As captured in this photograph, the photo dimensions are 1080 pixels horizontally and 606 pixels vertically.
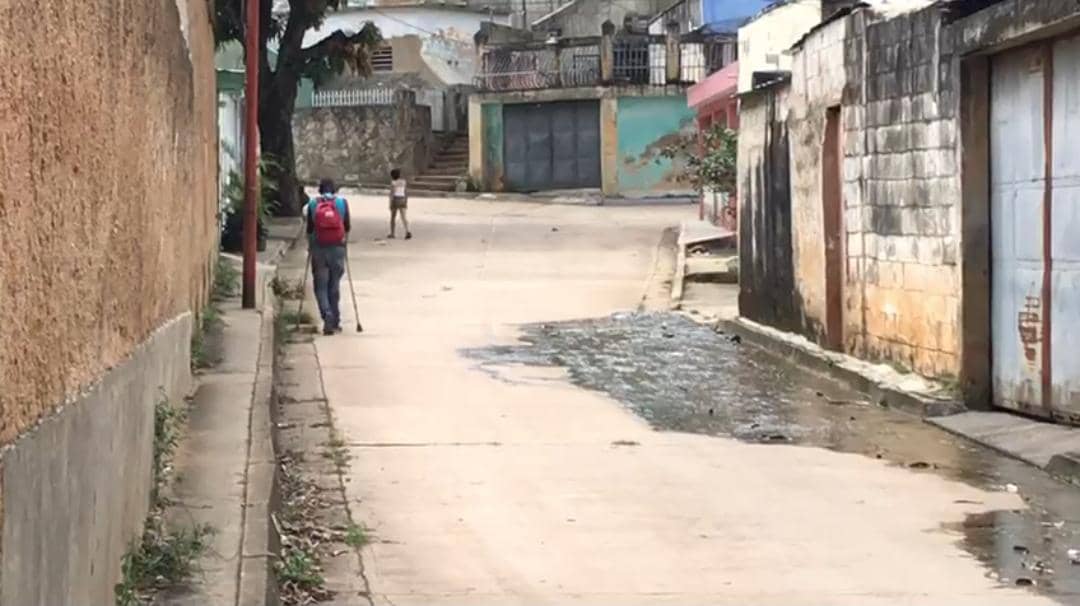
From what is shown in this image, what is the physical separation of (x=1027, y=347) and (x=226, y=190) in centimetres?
1503

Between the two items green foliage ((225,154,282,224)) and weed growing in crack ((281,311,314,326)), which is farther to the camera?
green foliage ((225,154,282,224))

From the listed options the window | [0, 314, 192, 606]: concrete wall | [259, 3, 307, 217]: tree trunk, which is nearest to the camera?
[0, 314, 192, 606]: concrete wall

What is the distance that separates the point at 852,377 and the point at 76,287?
384 inches

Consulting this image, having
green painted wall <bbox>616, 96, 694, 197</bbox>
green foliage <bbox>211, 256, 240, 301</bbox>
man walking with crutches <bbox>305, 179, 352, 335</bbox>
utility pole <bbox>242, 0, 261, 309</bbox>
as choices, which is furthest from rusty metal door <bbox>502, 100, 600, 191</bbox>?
utility pole <bbox>242, 0, 261, 309</bbox>

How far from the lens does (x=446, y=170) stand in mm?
42250

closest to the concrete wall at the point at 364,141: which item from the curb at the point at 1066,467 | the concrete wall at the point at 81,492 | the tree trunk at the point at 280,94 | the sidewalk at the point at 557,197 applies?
the sidewalk at the point at 557,197

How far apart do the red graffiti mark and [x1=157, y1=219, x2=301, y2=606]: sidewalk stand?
17.4 ft

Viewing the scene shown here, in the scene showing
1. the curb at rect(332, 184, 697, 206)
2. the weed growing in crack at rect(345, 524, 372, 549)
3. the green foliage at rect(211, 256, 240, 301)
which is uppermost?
the curb at rect(332, 184, 697, 206)

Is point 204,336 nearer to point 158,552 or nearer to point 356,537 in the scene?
point 356,537

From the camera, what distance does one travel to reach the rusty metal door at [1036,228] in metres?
10.3

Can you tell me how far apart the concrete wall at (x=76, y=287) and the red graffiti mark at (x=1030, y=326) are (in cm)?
618

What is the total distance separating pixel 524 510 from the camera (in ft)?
27.8

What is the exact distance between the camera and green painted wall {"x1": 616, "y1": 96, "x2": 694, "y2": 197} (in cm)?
3816

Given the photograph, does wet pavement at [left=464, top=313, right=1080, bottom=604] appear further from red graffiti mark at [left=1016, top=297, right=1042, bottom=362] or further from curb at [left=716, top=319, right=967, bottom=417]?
red graffiti mark at [left=1016, top=297, right=1042, bottom=362]
